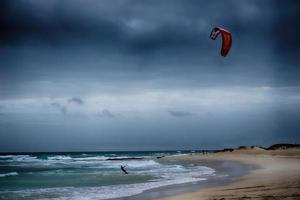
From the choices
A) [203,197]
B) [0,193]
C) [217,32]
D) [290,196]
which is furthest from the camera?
[0,193]

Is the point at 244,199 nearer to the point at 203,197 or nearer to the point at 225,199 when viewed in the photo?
the point at 225,199

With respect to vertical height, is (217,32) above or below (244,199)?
above

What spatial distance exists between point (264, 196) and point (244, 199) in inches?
20.4

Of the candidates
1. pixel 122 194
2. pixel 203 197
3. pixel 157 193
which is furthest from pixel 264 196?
pixel 122 194

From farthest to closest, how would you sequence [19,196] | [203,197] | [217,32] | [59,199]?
[19,196]
[59,199]
[217,32]
[203,197]

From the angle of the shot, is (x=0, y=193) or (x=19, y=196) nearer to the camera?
(x=19, y=196)

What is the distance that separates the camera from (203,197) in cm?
1168

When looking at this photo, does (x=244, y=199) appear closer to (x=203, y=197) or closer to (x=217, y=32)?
(x=203, y=197)

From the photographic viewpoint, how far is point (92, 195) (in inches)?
556

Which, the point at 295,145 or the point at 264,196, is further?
the point at 295,145

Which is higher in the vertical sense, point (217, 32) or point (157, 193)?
point (217, 32)

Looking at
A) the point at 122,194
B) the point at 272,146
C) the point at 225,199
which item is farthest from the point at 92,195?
the point at 272,146

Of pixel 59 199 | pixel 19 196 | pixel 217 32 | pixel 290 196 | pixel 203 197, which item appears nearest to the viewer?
pixel 290 196

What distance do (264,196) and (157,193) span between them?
471 cm
